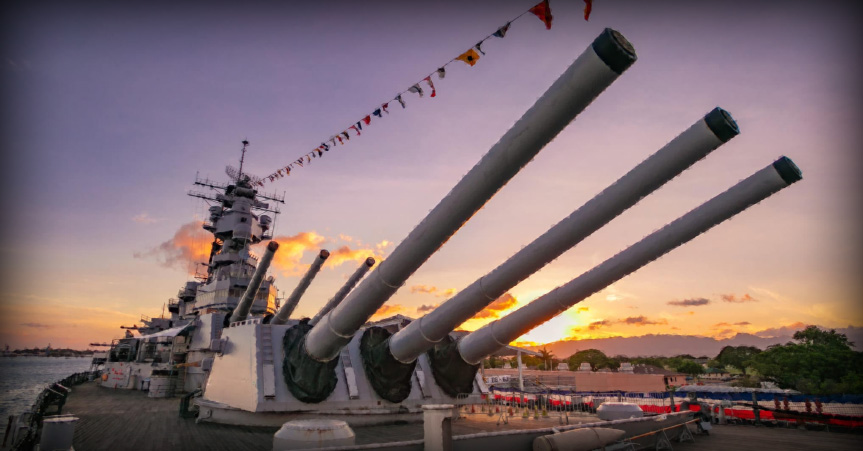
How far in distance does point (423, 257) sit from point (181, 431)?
8603 mm

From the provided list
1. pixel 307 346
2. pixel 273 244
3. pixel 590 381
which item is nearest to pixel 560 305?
pixel 307 346

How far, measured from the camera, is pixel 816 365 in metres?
35.8

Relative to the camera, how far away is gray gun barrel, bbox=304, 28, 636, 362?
3.41m

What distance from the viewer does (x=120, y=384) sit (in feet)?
96.0

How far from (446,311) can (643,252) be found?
3402mm

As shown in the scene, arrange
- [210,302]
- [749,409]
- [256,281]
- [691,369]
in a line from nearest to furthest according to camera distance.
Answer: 1. [256,281]
2. [749,409]
3. [210,302]
4. [691,369]

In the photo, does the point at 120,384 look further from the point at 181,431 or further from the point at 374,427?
the point at 374,427

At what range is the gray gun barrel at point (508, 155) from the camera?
134 inches

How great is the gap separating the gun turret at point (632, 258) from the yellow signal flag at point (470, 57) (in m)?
4.19

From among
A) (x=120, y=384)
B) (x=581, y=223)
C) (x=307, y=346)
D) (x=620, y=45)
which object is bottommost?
(x=120, y=384)

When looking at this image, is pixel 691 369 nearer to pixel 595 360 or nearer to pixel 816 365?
pixel 595 360

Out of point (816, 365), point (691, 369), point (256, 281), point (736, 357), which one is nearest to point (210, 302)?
point (256, 281)

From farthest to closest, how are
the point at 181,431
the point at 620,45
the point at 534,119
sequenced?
1. the point at 181,431
2. the point at 534,119
3. the point at 620,45

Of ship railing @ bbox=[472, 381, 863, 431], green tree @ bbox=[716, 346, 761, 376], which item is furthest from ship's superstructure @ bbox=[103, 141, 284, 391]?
green tree @ bbox=[716, 346, 761, 376]
